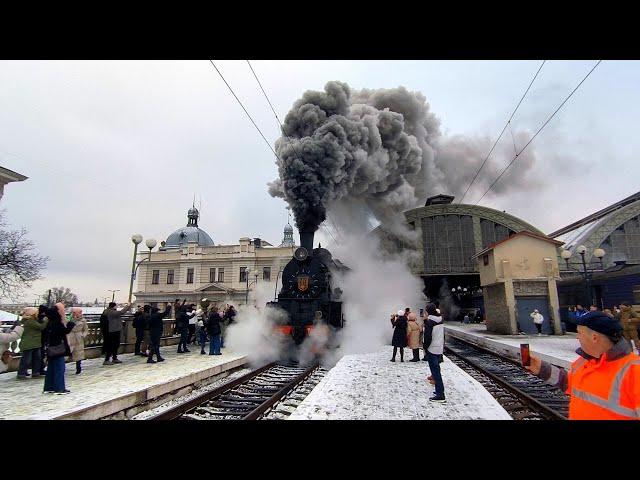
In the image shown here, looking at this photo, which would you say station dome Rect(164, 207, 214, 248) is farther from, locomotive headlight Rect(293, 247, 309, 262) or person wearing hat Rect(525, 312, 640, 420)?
person wearing hat Rect(525, 312, 640, 420)

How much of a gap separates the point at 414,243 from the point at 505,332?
1114cm

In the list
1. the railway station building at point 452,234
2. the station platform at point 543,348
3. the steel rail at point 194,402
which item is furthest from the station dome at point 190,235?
the steel rail at point 194,402

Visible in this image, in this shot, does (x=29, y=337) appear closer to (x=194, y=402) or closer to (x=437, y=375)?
(x=194, y=402)

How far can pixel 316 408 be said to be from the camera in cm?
474

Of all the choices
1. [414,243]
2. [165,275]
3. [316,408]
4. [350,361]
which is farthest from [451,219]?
[165,275]

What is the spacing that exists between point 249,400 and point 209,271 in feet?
101

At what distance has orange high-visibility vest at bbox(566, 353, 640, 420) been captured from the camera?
170 centimetres

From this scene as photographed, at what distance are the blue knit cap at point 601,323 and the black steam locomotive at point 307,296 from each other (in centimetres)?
772

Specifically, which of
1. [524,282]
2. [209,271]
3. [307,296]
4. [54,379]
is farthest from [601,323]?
[209,271]

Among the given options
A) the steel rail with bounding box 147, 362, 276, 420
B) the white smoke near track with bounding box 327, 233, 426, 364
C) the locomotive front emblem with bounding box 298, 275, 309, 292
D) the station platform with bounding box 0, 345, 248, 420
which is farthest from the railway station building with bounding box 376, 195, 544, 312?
the steel rail with bounding box 147, 362, 276, 420

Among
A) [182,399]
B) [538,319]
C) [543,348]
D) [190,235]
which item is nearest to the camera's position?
[182,399]

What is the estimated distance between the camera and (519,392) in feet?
19.5

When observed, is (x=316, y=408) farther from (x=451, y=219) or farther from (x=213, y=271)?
(x=213, y=271)

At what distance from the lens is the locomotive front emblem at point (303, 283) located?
1002cm
